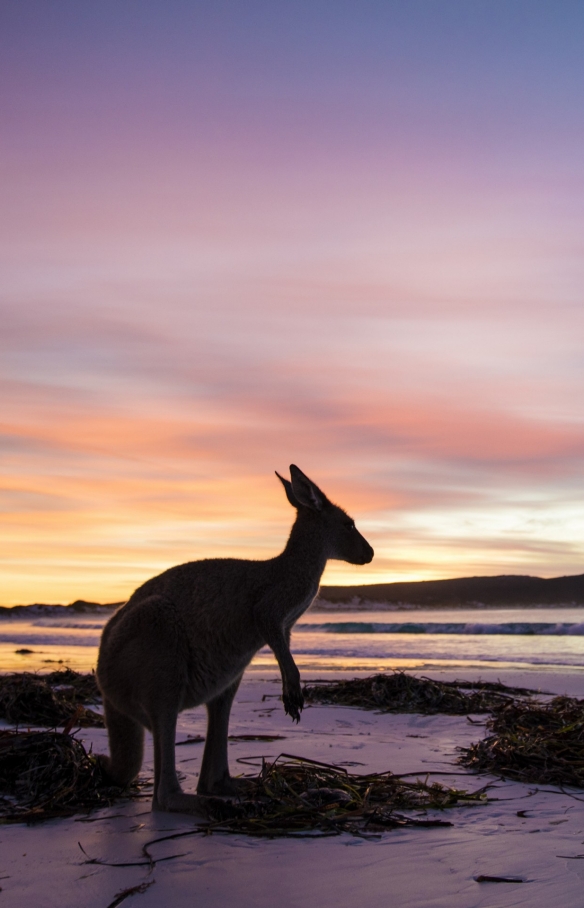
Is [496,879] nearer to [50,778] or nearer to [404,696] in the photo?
[50,778]

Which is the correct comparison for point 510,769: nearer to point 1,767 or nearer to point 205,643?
point 205,643

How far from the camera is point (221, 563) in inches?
204

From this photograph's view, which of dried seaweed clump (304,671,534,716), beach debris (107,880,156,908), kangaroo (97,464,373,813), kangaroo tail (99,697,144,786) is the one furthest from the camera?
dried seaweed clump (304,671,534,716)

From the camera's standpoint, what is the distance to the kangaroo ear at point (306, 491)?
532cm

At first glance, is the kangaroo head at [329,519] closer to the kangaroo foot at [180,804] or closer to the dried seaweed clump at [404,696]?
the kangaroo foot at [180,804]

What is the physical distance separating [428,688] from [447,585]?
46489mm

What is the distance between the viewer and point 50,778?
5.02m

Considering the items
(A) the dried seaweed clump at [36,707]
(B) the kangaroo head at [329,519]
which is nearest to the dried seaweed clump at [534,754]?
(B) the kangaroo head at [329,519]

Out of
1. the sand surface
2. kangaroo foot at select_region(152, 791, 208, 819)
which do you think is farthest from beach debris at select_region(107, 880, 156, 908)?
kangaroo foot at select_region(152, 791, 208, 819)

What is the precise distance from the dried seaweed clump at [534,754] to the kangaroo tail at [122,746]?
2358 millimetres

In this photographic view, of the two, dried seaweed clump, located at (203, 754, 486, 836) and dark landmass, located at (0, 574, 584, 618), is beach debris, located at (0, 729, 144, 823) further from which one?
dark landmass, located at (0, 574, 584, 618)

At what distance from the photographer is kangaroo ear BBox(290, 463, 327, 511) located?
5.32m

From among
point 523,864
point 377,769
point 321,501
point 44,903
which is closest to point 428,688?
point 377,769

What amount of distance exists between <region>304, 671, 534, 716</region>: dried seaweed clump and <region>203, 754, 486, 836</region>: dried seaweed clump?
165 inches
